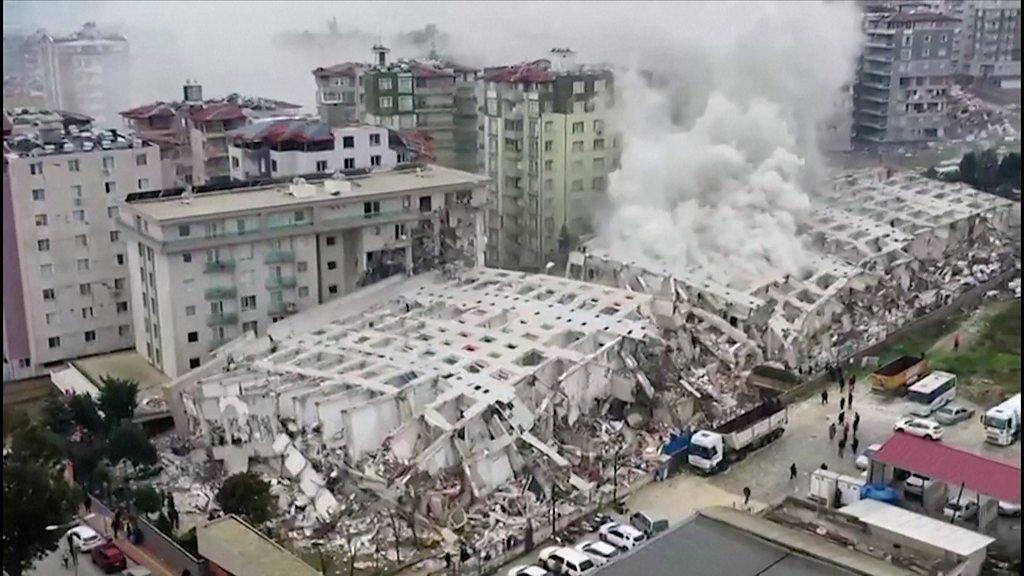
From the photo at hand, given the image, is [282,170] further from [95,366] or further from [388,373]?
[388,373]

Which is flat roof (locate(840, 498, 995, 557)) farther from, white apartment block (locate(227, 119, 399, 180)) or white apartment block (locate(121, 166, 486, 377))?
white apartment block (locate(227, 119, 399, 180))

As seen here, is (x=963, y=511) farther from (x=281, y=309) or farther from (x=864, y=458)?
(x=281, y=309)

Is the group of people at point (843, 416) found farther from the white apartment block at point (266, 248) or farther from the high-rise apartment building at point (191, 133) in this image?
the high-rise apartment building at point (191, 133)

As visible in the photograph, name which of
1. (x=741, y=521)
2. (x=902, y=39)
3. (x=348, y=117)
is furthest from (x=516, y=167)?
(x=741, y=521)

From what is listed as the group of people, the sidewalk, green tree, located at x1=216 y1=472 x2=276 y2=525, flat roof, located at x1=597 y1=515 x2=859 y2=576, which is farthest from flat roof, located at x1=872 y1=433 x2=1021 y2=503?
the sidewalk

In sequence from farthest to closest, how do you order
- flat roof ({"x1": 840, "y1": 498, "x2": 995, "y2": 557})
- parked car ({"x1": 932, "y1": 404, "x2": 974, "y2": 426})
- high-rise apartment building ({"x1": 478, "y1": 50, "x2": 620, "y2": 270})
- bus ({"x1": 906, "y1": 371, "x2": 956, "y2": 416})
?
high-rise apartment building ({"x1": 478, "y1": 50, "x2": 620, "y2": 270}) < bus ({"x1": 906, "y1": 371, "x2": 956, "y2": 416}) < parked car ({"x1": 932, "y1": 404, "x2": 974, "y2": 426}) < flat roof ({"x1": 840, "y1": 498, "x2": 995, "y2": 557})
